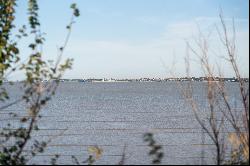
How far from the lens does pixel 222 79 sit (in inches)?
235

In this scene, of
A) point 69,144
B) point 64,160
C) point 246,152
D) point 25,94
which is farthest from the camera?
point 69,144

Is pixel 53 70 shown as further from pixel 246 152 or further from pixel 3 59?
pixel 246 152

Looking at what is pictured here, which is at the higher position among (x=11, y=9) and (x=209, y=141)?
(x=11, y=9)

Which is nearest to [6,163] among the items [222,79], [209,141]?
[222,79]

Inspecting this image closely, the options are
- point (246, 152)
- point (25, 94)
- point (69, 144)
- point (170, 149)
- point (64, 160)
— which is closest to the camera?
point (25, 94)

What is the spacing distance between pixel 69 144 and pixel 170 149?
19.1ft

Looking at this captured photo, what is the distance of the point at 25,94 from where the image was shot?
5.25m

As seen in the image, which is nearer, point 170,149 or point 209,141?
point 170,149

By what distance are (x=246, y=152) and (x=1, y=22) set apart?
3.95 metres

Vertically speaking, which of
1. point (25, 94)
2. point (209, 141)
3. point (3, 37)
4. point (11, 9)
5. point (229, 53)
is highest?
point (11, 9)

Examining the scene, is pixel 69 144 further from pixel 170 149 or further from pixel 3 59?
pixel 3 59

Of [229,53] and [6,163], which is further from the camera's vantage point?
[229,53]

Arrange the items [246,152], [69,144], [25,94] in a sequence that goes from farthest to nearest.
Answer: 1. [69,144]
2. [246,152]
3. [25,94]

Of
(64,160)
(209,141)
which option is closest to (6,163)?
(64,160)
